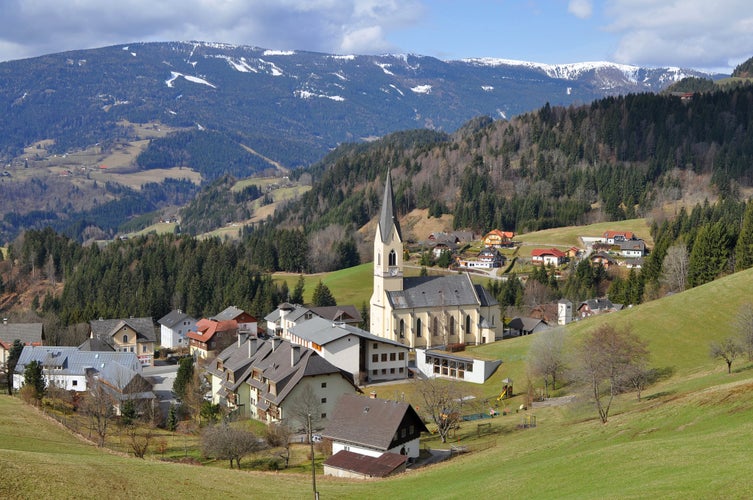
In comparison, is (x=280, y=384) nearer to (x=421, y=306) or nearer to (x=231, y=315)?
(x=421, y=306)

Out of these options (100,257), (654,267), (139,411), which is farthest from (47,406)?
(100,257)

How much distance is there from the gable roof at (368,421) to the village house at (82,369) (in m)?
25.1

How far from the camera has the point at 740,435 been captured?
102ft

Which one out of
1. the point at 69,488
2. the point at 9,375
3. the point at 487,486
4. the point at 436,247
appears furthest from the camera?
the point at 436,247

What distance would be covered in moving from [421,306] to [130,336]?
39.7 meters

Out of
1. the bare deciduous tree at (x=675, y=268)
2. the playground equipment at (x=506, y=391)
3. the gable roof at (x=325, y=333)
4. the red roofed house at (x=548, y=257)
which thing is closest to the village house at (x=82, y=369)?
the gable roof at (x=325, y=333)

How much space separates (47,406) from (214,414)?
15130mm

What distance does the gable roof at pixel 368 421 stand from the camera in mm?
49812

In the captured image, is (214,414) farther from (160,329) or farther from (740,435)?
(160,329)

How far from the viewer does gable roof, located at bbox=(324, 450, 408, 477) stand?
4519cm

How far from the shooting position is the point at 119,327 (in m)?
99.7

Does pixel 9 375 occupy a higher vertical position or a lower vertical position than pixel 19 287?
lower

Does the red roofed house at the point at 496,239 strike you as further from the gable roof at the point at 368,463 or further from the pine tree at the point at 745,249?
the gable roof at the point at 368,463

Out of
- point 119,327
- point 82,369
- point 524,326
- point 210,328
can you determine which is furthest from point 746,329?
point 119,327
